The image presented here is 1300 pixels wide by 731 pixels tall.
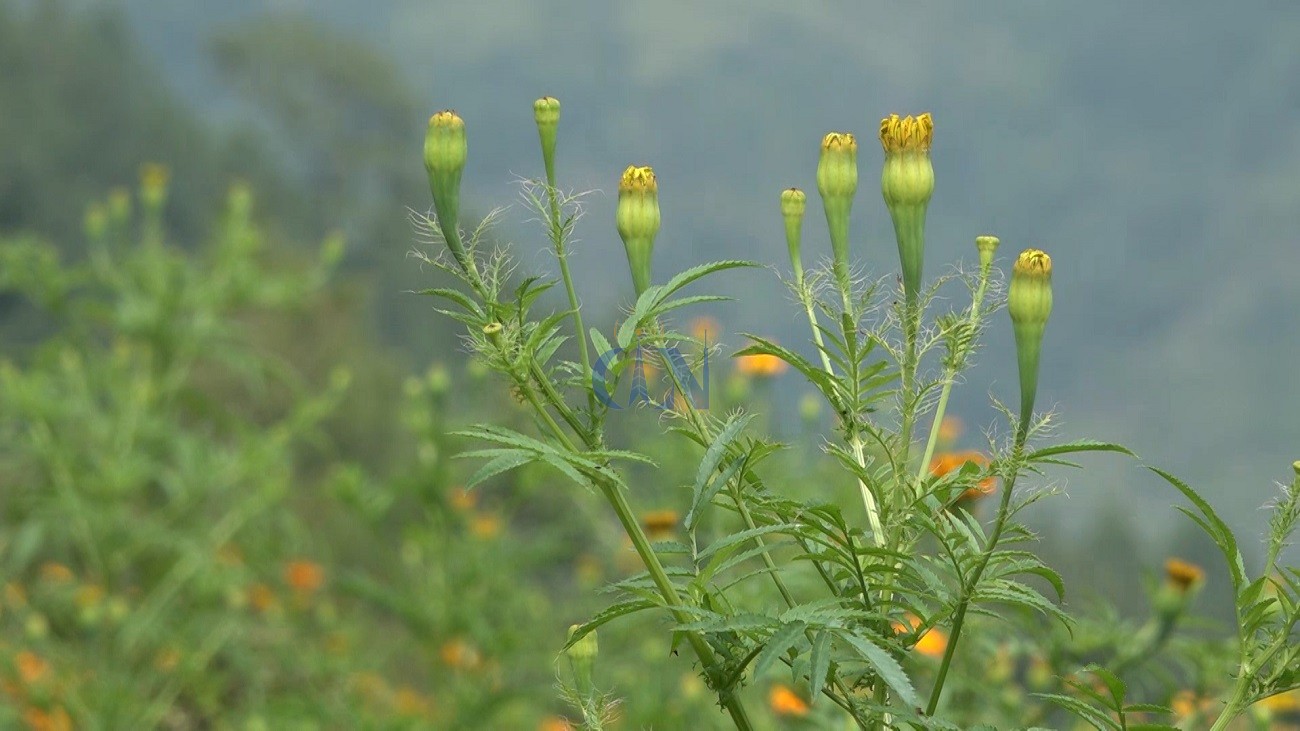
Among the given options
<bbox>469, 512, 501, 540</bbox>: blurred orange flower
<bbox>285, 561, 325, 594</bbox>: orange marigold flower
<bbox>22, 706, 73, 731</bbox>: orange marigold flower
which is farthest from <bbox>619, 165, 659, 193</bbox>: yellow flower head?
<bbox>285, 561, 325, 594</bbox>: orange marigold flower

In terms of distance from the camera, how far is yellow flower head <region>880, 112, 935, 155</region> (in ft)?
2.59

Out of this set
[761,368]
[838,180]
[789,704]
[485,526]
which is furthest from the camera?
[485,526]

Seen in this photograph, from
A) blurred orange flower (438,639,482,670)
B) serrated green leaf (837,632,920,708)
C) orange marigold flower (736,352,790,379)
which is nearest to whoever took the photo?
serrated green leaf (837,632,920,708)

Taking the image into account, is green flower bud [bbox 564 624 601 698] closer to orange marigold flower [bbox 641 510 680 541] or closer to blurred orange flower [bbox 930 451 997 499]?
blurred orange flower [bbox 930 451 997 499]

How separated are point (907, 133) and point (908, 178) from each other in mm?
25

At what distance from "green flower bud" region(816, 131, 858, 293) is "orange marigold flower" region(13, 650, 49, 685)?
320cm

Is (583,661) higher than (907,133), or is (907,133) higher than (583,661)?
(907,133)

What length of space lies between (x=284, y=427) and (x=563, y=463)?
3198 mm

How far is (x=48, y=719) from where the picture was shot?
371cm

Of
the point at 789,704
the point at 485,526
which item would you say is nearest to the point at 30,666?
the point at 485,526

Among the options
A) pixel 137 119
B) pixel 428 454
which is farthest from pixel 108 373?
pixel 137 119

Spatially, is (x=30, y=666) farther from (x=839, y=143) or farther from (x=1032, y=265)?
(x=1032, y=265)

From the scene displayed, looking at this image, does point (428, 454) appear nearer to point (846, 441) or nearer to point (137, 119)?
point (846, 441)

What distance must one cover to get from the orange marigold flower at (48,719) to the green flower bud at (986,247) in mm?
3373
